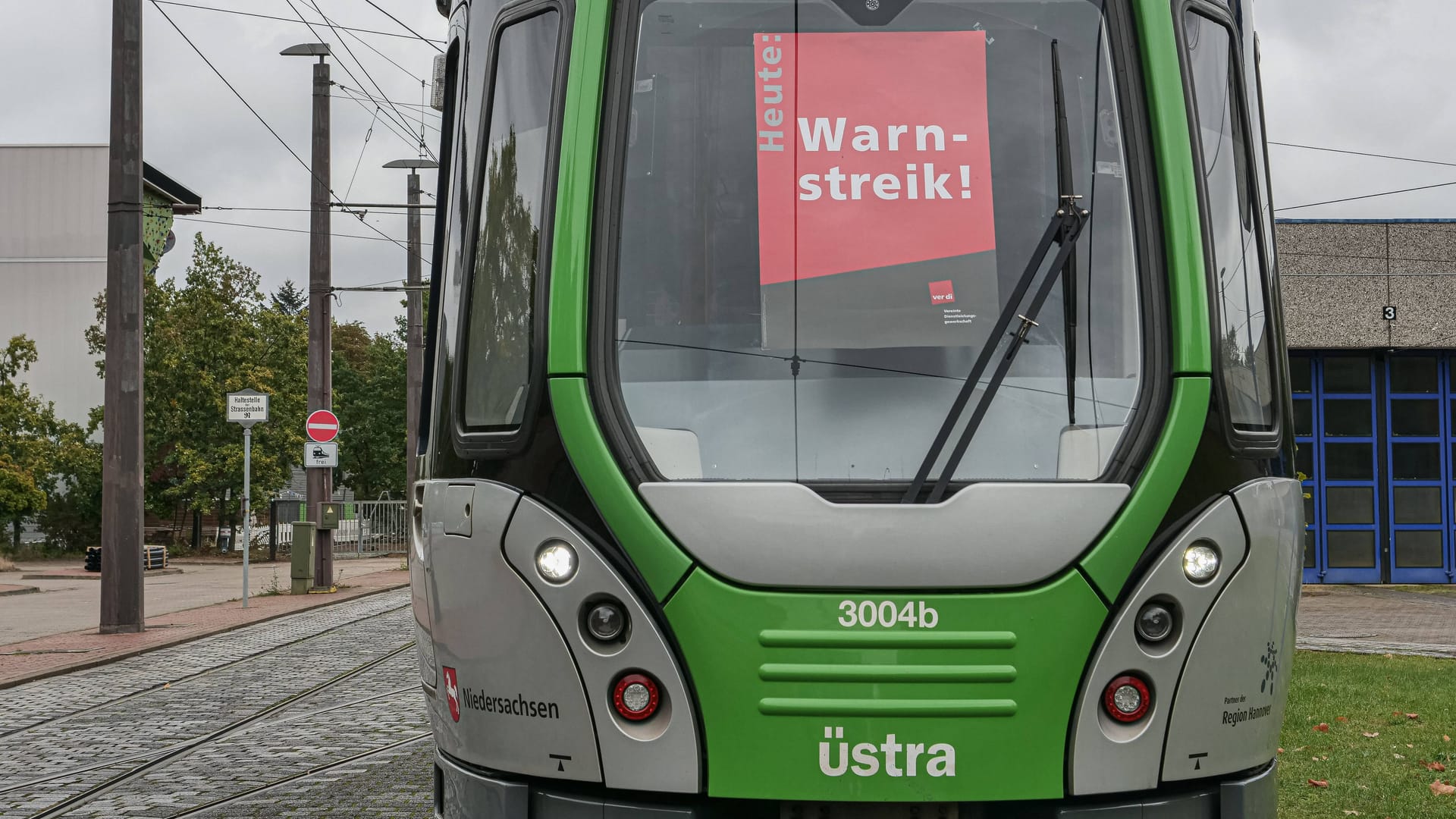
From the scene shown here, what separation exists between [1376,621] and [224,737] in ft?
42.2

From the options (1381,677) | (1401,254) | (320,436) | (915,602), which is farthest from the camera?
(320,436)

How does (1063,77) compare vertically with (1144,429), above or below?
above

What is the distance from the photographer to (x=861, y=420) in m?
3.46

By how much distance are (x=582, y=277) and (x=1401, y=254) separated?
→ 68.1ft

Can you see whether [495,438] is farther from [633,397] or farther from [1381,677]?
[1381,677]

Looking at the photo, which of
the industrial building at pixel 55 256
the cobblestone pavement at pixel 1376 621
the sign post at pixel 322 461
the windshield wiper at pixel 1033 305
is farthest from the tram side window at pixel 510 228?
the industrial building at pixel 55 256

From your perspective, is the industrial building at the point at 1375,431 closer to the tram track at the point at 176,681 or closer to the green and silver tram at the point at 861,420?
the tram track at the point at 176,681

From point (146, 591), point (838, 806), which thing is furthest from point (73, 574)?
point (838, 806)

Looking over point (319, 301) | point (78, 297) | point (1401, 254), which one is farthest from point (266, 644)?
point (78, 297)

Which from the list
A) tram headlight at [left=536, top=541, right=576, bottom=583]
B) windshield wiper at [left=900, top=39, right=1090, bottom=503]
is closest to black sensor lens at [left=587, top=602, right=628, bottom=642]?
tram headlight at [left=536, top=541, right=576, bottom=583]

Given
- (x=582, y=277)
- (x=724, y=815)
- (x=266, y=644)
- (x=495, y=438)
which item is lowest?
(x=266, y=644)

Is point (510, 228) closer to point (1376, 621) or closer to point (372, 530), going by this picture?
point (1376, 621)

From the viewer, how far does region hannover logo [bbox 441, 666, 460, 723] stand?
11.9 ft

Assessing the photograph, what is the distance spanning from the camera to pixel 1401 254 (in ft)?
70.5
